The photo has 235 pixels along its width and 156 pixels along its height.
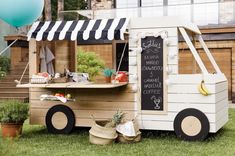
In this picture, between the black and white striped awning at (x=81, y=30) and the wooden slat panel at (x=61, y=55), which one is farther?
the wooden slat panel at (x=61, y=55)

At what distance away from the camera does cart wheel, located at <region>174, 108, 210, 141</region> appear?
760cm

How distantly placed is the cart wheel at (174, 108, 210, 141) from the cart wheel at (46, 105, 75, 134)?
6.73ft

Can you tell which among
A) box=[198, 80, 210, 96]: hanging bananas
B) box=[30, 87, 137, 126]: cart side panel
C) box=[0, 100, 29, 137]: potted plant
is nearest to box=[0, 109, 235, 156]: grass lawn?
box=[0, 100, 29, 137]: potted plant

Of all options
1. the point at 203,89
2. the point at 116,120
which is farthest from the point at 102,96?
the point at 203,89

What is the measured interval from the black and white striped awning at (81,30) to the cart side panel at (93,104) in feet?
3.57

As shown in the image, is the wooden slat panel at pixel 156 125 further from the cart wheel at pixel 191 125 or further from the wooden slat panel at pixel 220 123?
the wooden slat panel at pixel 220 123

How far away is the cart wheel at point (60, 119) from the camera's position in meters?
8.51

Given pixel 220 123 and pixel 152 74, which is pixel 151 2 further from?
pixel 220 123

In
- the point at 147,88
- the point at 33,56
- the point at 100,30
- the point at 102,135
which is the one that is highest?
the point at 100,30

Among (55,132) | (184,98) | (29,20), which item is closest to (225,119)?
(184,98)

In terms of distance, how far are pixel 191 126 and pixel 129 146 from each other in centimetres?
118

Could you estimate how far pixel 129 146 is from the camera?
735 cm

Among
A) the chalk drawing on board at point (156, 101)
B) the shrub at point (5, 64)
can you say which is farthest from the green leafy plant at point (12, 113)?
the shrub at point (5, 64)

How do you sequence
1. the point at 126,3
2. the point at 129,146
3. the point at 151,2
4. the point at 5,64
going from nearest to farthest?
the point at 129,146, the point at 151,2, the point at 126,3, the point at 5,64
